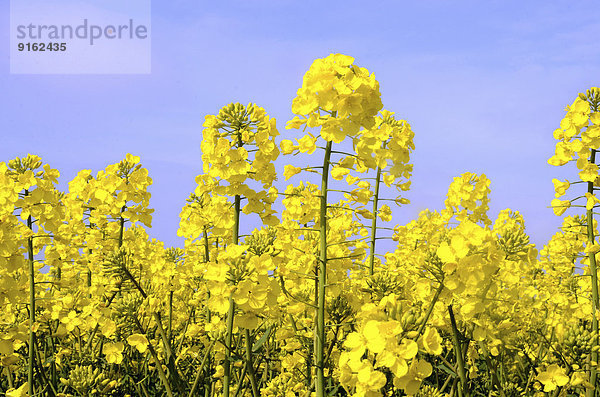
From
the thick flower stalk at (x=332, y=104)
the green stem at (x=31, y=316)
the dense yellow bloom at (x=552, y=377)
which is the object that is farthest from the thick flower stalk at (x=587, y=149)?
the green stem at (x=31, y=316)

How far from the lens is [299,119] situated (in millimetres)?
3676

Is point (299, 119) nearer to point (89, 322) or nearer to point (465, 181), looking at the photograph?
point (89, 322)

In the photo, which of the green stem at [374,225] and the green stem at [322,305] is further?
the green stem at [374,225]

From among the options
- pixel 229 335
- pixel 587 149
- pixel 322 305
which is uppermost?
pixel 587 149

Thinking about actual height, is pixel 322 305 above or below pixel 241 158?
below

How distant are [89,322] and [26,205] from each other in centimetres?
119

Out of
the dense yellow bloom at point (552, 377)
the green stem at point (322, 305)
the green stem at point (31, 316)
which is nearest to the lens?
the green stem at point (322, 305)

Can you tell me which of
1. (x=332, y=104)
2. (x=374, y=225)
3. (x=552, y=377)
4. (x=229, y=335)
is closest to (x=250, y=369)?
(x=229, y=335)

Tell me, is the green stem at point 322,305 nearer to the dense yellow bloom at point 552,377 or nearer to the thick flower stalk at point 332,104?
the thick flower stalk at point 332,104

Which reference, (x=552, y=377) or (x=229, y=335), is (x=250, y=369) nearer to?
(x=229, y=335)

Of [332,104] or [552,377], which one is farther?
[552,377]

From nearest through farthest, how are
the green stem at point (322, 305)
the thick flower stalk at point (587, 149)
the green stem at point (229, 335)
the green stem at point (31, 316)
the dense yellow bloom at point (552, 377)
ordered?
the green stem at point (322, 305), the green stem at point (229, 335), the dense yellow bloom at point (552, 377), the green stem at point (31, 316), the thick flower stalk at point (587, 149)

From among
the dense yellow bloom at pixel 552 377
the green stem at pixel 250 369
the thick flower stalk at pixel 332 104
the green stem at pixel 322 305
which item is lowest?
the dense yellow bloom at pixel 552 377

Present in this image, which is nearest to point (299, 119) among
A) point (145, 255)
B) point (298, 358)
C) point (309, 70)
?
point (309, 70)
